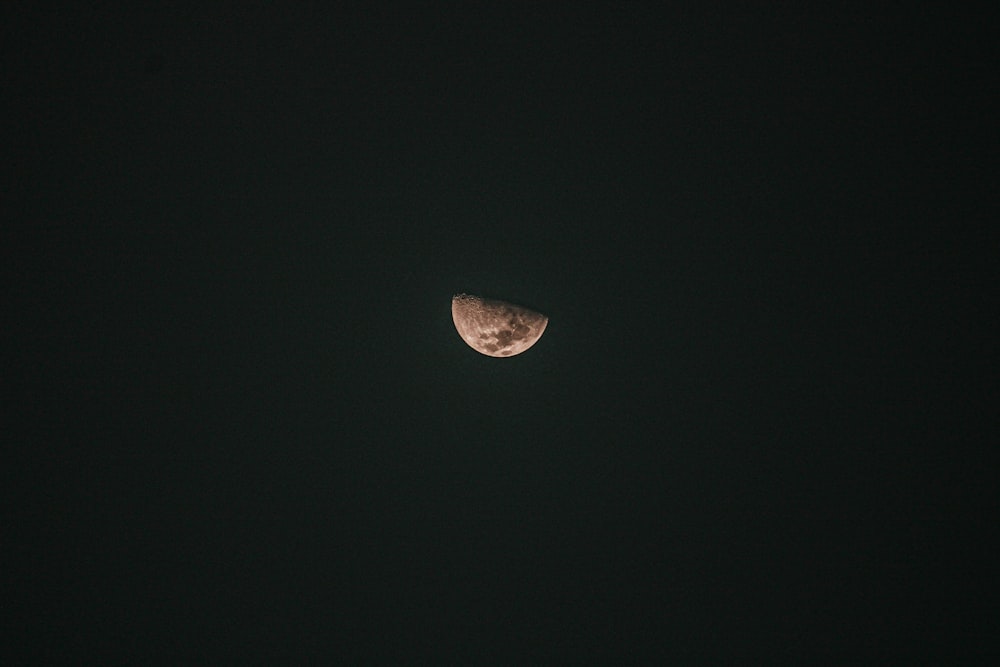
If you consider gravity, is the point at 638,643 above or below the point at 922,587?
below

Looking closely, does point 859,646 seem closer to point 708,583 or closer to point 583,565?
point 708,583

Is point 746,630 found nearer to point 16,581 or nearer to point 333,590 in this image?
point 333,590

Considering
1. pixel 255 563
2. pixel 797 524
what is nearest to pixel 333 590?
pixel 255 563

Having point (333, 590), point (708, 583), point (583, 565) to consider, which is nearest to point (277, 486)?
point (333, 590)

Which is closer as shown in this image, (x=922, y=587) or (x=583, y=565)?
(x=922, y=587)

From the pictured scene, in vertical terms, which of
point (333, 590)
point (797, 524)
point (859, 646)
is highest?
point (797, 524)

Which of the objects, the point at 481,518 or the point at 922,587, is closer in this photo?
the point at 922,587
